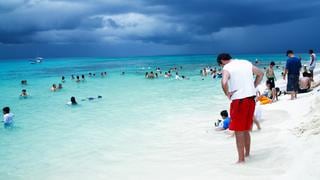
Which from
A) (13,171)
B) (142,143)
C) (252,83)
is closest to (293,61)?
(142,143)

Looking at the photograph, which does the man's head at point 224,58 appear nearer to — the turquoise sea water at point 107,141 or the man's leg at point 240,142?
the man's leg at point 240,142

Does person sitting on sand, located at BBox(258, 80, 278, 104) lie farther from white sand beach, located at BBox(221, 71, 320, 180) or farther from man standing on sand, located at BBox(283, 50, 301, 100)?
white sand beach, located at BBox(221, 71, 320, 180)

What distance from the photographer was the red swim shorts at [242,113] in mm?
5688

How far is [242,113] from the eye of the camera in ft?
18.8

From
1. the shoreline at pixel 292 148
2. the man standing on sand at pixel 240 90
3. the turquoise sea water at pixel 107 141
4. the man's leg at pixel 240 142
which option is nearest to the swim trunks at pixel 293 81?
the turquoise sea water at pixel 107 141

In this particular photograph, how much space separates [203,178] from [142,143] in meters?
4.09

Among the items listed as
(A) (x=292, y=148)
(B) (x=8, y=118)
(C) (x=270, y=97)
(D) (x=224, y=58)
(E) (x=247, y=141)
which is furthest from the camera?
(C) (x=270, y=97)

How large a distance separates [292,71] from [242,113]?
771 centimetres

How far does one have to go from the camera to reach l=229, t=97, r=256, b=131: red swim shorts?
5.69 m

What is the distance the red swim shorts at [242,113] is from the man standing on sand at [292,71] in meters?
7.46

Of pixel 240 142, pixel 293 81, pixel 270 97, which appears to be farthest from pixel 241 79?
pixel 270 97

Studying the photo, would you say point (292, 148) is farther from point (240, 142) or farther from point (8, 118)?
point (8, 118)

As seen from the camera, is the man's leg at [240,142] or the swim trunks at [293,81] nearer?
the man's leg at [240,142]

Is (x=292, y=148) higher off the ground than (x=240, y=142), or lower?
lower
